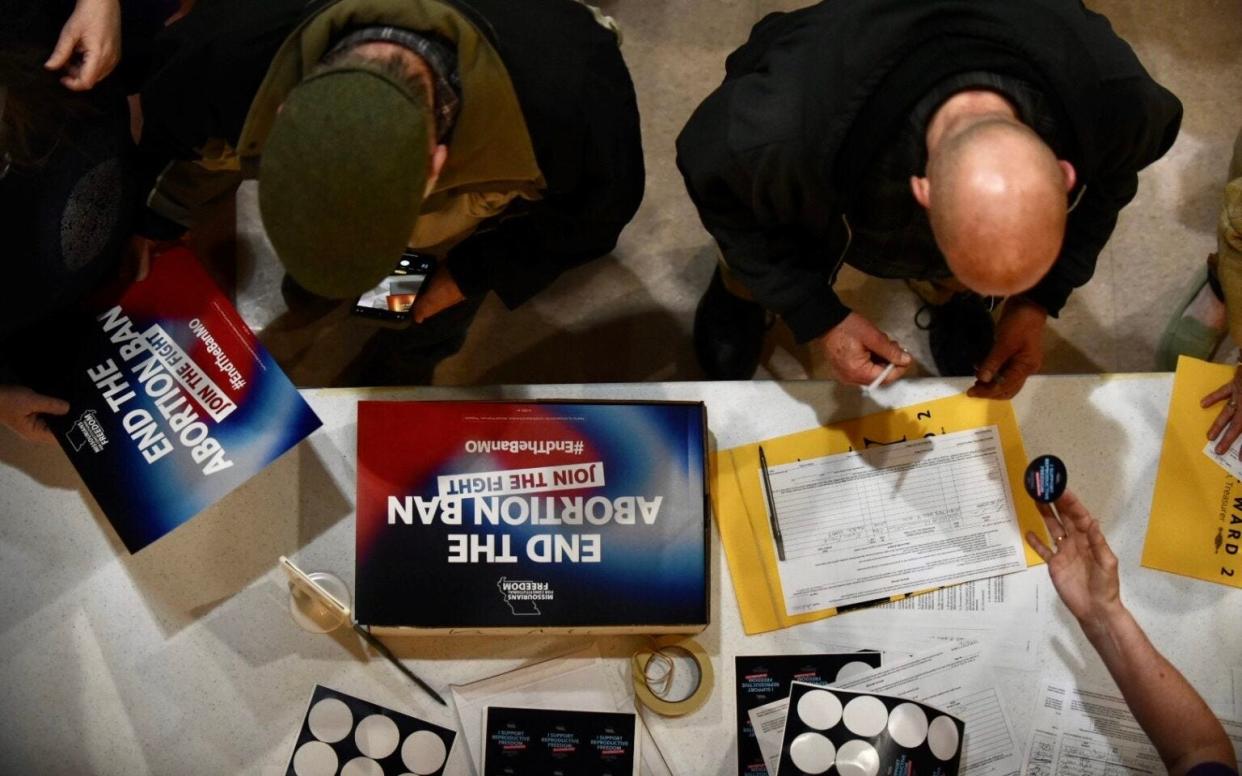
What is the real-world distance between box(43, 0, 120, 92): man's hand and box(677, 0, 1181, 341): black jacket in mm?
698

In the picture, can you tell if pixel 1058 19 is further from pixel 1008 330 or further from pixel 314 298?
pixel 314 298

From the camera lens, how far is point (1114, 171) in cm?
106

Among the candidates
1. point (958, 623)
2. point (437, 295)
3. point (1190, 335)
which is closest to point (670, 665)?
point (958, 623)

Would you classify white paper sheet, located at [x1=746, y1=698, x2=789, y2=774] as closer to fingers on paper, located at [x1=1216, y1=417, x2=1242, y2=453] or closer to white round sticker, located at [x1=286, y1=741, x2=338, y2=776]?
white round sticker, located at [x1=286, y1=741, x2=338, y2=776]

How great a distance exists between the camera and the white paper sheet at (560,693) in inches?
45.3

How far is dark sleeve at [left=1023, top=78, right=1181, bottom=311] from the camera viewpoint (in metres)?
0.99

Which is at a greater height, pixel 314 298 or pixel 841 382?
pixel 841 382

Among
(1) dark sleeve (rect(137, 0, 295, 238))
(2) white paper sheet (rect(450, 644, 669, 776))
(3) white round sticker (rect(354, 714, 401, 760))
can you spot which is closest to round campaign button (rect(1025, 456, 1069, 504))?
(2) white paper sheet (rect(450, 644, 669, 776))

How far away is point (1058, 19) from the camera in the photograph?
96cm

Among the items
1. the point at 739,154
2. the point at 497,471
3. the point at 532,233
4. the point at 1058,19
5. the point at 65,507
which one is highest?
the point at 1058,19

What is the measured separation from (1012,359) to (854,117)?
42 centimetres

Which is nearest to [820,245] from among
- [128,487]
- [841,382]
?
[841,382]

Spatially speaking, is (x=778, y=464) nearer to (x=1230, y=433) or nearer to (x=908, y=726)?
(x=908, y=726)

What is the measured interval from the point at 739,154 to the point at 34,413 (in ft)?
2.92
